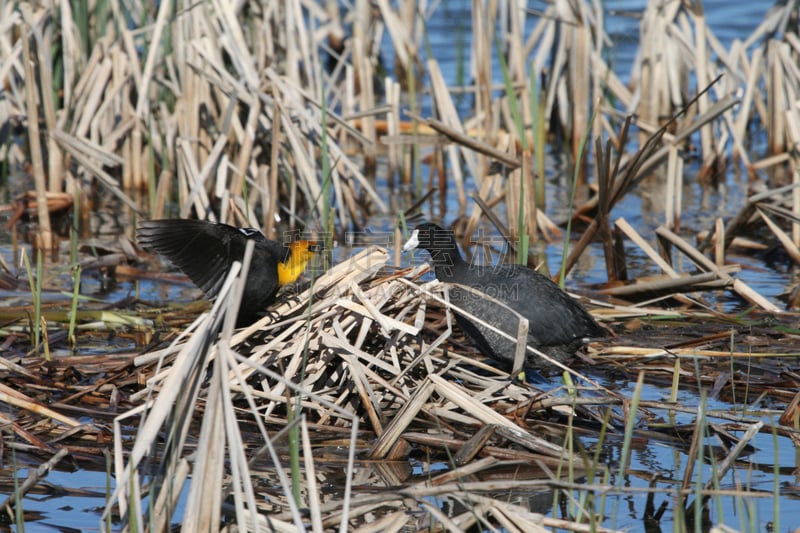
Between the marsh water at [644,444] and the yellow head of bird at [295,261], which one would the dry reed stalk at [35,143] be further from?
the yellow head of bird at [295,261]

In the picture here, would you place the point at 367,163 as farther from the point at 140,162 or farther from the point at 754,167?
the point at 754,167

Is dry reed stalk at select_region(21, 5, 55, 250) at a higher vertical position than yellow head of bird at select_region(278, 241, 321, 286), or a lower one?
higher

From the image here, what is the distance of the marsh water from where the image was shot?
10.3 feet

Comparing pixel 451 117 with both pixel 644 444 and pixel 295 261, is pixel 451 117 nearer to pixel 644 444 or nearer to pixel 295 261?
pixel 295 261

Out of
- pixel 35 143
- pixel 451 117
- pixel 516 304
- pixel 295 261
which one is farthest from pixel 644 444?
pixel 35 143

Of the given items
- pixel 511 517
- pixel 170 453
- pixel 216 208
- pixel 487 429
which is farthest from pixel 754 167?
pixel 170 453

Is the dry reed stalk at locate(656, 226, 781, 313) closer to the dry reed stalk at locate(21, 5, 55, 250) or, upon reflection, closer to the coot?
the coot

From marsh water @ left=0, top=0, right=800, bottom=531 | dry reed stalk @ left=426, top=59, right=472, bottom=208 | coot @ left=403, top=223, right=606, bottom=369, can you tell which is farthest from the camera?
dry reed stalk @ left=426, top=59, right=472, bottom=208

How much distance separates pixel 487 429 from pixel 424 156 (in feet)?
19.4

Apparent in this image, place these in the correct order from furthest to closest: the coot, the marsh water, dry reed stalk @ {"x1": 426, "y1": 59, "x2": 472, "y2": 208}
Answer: dry reed stalk @ {"x1": 426, "y1": 59, "x2": 472, "y2": 208}
the coot
the marsh water

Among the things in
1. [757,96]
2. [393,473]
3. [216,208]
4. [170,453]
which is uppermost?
[757,96]

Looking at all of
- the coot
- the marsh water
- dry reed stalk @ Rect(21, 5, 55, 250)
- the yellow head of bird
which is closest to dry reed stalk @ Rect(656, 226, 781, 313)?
the marsh water

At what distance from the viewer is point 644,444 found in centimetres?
369

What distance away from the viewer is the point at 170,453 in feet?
8.70
